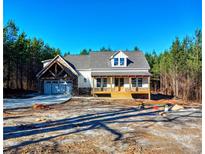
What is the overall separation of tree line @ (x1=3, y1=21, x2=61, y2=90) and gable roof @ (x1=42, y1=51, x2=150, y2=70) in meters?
8.25

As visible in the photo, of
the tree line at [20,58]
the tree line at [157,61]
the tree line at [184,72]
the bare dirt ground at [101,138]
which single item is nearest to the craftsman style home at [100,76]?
the tree line at [184,72]

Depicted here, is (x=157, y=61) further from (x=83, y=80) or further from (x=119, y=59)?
(x=83, y=80)

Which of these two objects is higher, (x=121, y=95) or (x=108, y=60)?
(x=108, y=60)

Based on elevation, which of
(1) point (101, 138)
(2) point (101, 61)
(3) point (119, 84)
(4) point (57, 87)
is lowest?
(1) point (101, 138)

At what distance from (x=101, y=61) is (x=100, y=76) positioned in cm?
333

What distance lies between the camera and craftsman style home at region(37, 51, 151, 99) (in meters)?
23.7

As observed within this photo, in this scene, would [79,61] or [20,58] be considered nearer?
[79,61]

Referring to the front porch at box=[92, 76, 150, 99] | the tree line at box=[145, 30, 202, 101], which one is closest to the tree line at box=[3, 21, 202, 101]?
the tree line at box=[145, 30, 202, 101]

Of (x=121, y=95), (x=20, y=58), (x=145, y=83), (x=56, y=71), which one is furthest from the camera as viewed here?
(x=20, y=58)

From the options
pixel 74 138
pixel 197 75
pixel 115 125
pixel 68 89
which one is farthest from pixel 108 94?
pixel 74 138

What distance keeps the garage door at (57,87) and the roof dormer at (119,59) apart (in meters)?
6.52

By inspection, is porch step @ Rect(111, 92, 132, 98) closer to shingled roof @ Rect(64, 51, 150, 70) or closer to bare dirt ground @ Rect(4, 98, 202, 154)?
shingled roof @ Rect(64, 51, 150, 70)

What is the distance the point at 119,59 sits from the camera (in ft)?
81.7

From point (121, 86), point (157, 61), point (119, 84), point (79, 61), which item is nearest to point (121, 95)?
point (121, 86)
